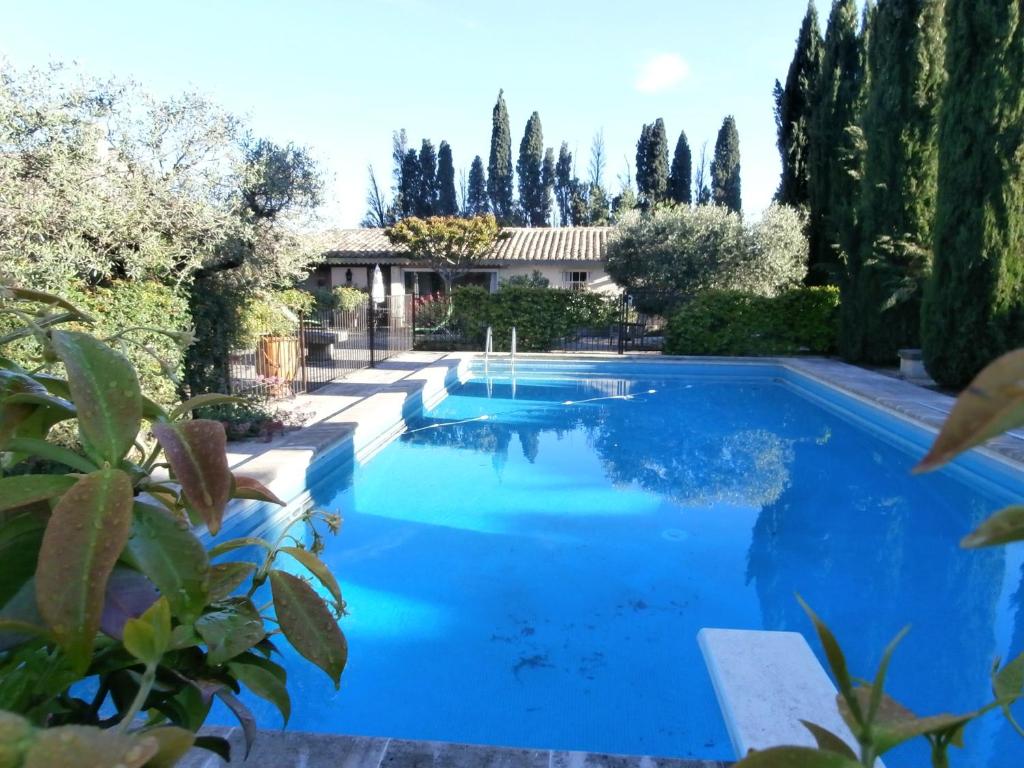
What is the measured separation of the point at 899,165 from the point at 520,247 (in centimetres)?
1618

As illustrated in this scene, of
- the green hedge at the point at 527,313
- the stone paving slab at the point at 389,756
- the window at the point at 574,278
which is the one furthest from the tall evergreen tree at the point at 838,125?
the stone paving slab at the point at 389,756

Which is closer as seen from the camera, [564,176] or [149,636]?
[149,636]

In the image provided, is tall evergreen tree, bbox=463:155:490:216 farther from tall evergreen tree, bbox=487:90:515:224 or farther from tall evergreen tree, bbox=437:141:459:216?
tall evergreen tree, bbox=437:141:459:216

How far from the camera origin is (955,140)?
1024 centimetres

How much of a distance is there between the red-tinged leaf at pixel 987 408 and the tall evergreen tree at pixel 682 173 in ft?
113

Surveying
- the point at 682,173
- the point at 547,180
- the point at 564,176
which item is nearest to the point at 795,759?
the point at 682,173

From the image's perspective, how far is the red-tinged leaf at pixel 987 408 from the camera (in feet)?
1.09

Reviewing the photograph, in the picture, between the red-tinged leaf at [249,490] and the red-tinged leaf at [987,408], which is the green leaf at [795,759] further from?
the red-tinged leaf at [249,490]

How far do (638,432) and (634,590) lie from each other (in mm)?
5150

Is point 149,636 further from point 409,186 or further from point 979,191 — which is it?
point 409,186

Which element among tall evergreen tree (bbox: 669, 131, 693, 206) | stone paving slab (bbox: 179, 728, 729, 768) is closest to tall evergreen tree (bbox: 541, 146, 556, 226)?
tall evergreen tree (bbox: 669, 131, 693, 206)

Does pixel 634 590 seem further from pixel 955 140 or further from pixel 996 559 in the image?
pixel 955 140

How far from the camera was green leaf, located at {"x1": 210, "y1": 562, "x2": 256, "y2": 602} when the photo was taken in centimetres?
82

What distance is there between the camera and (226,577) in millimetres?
835
